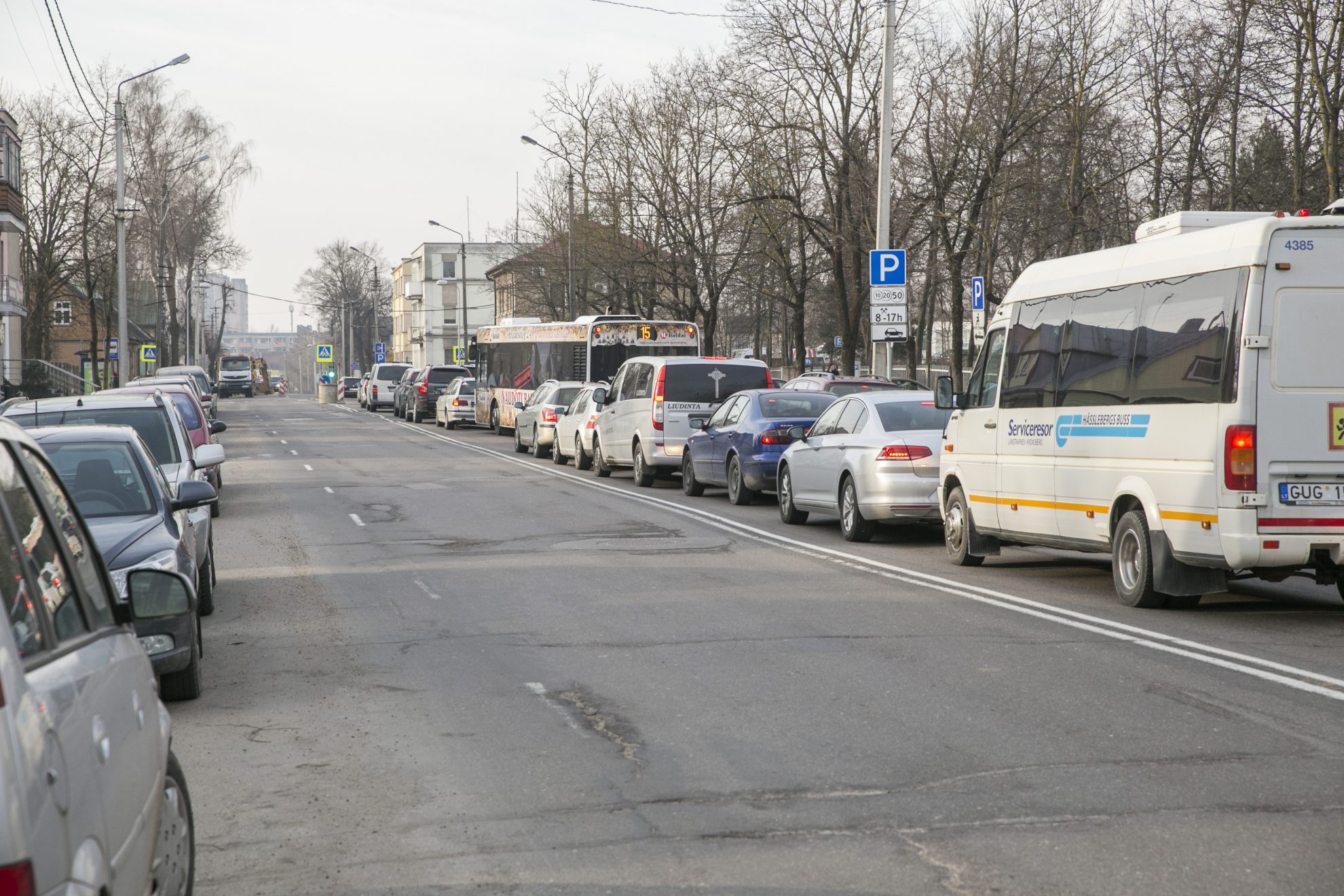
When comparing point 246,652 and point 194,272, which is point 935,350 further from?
point 246,652

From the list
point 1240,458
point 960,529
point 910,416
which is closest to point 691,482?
point 910,416

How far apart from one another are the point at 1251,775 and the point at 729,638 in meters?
3.88

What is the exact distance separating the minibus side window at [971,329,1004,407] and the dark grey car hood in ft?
23.3

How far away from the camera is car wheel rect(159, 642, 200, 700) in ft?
24.3

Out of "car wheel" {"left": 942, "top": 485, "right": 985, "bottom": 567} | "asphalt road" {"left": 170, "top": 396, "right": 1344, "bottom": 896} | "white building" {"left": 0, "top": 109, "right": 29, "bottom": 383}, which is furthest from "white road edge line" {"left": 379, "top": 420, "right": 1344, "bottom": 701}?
"white building" {"left": 0, "top": 109, "right": 29, "bottom": 383}

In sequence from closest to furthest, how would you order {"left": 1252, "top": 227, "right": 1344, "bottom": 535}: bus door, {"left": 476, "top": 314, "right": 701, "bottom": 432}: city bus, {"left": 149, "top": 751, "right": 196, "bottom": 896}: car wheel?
{"left": 149, "top": 751, "right": 196, "bottom": 896}: car wheel
{"left": 1252, "top": 227, "right": 1344, "bottom": 535}: bus door
{"left": 476, "top": 314, "right": 701, "bottom": 432}: city bus

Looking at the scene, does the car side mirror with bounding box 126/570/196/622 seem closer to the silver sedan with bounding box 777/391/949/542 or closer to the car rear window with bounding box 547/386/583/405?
the silver sedan with bounding box 777/391/949/542

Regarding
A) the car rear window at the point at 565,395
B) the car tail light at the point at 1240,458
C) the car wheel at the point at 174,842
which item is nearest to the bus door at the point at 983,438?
the car tail light at the point at 1240,458

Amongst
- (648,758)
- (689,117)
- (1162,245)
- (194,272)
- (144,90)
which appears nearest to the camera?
(648,758)

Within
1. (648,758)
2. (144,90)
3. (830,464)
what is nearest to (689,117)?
(144,90)

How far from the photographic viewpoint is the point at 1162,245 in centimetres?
1042

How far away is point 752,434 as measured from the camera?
18875mm

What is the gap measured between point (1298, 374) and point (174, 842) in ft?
25.2

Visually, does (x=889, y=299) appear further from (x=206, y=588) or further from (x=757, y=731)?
(x=757, y=731)
